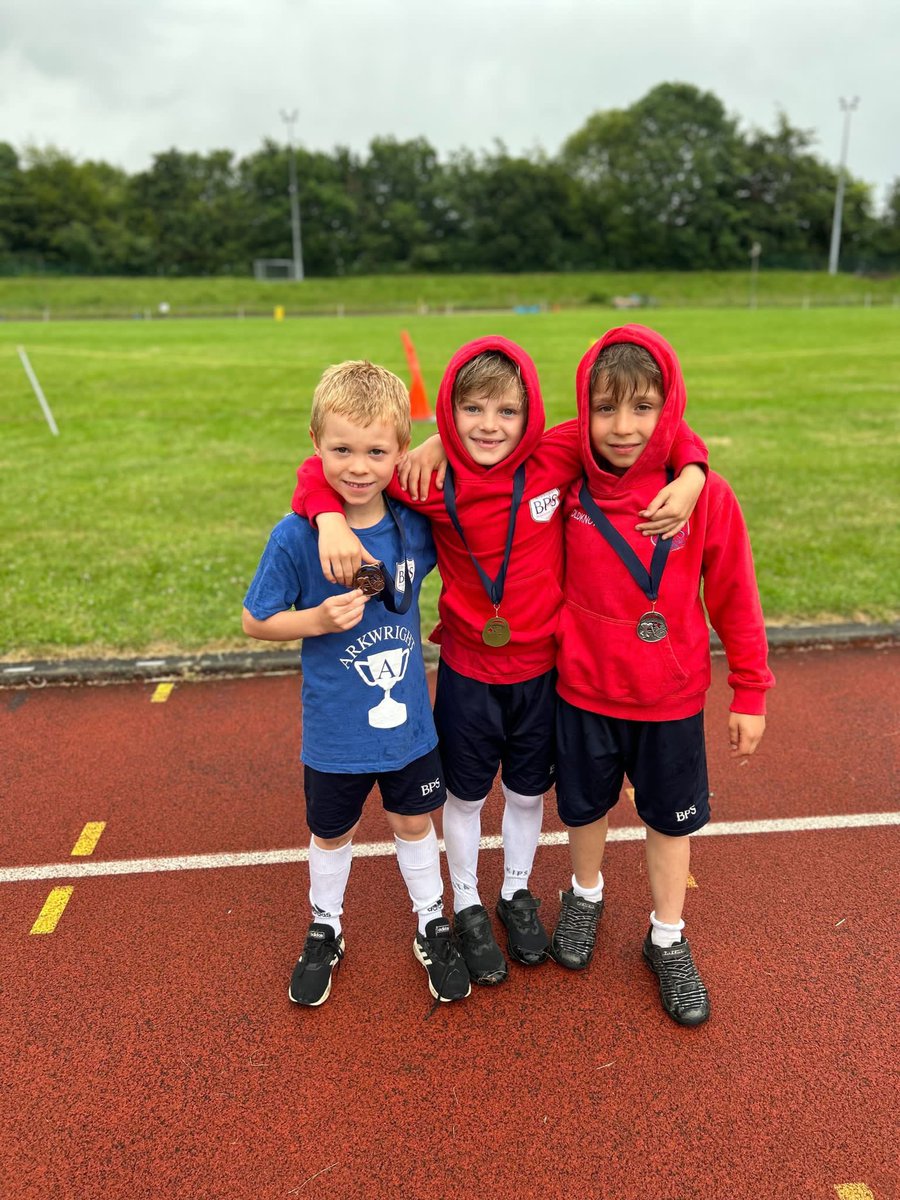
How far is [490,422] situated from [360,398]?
15.3 inches

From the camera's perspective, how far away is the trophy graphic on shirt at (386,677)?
261 centimetres

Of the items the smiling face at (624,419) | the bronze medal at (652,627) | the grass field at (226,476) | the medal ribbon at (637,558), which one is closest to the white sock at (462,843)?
the bronze medal at (652,627)

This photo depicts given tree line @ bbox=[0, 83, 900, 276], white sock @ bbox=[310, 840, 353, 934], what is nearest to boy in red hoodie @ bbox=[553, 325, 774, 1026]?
white sock @ bbox=[310, 840, 353, 934]

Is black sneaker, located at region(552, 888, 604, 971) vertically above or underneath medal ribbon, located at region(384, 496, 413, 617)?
underneath

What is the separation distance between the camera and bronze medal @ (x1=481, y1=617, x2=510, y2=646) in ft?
8.69

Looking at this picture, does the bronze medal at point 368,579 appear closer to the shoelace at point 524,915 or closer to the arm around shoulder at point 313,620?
the arm around shoulder at point 313,620

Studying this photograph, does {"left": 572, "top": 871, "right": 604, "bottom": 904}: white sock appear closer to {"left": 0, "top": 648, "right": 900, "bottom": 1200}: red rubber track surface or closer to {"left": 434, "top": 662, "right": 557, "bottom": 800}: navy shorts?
{"left": 0, "top": 648, "right": 900, "bottom": 1200}: red rubber track surface

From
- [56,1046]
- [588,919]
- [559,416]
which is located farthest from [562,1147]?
[559,416]

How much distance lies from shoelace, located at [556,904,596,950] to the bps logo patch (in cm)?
145

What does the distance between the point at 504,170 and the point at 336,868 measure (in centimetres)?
8887

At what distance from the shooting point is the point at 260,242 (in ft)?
254

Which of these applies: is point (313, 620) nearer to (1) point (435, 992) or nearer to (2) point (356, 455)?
(2) point (356, 455)

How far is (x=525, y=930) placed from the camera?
3035mm

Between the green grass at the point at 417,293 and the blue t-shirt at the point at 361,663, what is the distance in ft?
177
